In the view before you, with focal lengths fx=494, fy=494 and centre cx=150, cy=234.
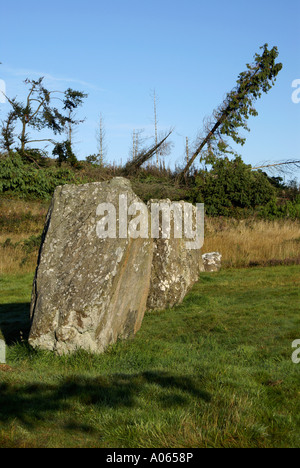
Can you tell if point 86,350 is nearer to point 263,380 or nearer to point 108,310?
point 108,310

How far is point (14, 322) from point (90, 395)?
15.0 feet

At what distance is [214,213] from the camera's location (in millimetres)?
25469

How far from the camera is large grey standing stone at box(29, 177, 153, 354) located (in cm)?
630

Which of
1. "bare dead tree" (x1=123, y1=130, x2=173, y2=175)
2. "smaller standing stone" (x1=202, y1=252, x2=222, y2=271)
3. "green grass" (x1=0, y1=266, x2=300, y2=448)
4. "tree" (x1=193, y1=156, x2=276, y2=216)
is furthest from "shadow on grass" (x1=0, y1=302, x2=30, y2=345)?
"bare dead tree" (x1=123, y1=130, x2=173, y2=175)

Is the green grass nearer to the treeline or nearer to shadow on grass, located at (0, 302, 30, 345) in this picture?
→ shadow on grass, located at (0, 302, 30, 345)

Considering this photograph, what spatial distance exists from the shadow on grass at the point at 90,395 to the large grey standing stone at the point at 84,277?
107 cm

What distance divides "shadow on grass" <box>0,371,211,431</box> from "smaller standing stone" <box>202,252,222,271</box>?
1019 cm

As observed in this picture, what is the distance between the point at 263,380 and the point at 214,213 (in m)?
20.5

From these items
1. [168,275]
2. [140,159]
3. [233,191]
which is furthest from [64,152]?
[168,275]

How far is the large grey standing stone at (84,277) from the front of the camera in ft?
20.7

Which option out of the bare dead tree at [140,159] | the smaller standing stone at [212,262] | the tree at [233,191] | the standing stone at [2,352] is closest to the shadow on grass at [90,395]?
the standing stone at [2,352]

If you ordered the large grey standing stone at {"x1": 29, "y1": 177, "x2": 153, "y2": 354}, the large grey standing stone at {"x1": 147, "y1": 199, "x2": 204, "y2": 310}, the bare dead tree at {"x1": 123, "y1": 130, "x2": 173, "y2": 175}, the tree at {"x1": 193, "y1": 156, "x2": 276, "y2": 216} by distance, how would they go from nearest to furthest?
the large grey standing stone at {"x1": 29, "y1": 177, "x2": 153, "y2": 354}
the large grey standing stone at {"x1": 147, "y1": 199, "x2": 204, "y2": 310}
the tree at {"x1": 193, "y1": 156, "x2": 276, "y2": 216}
the bare dead tree at {"x1": 123, "y1": 130, "x2": 173, "y2": 175}

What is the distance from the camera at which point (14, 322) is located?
29.5 ft
